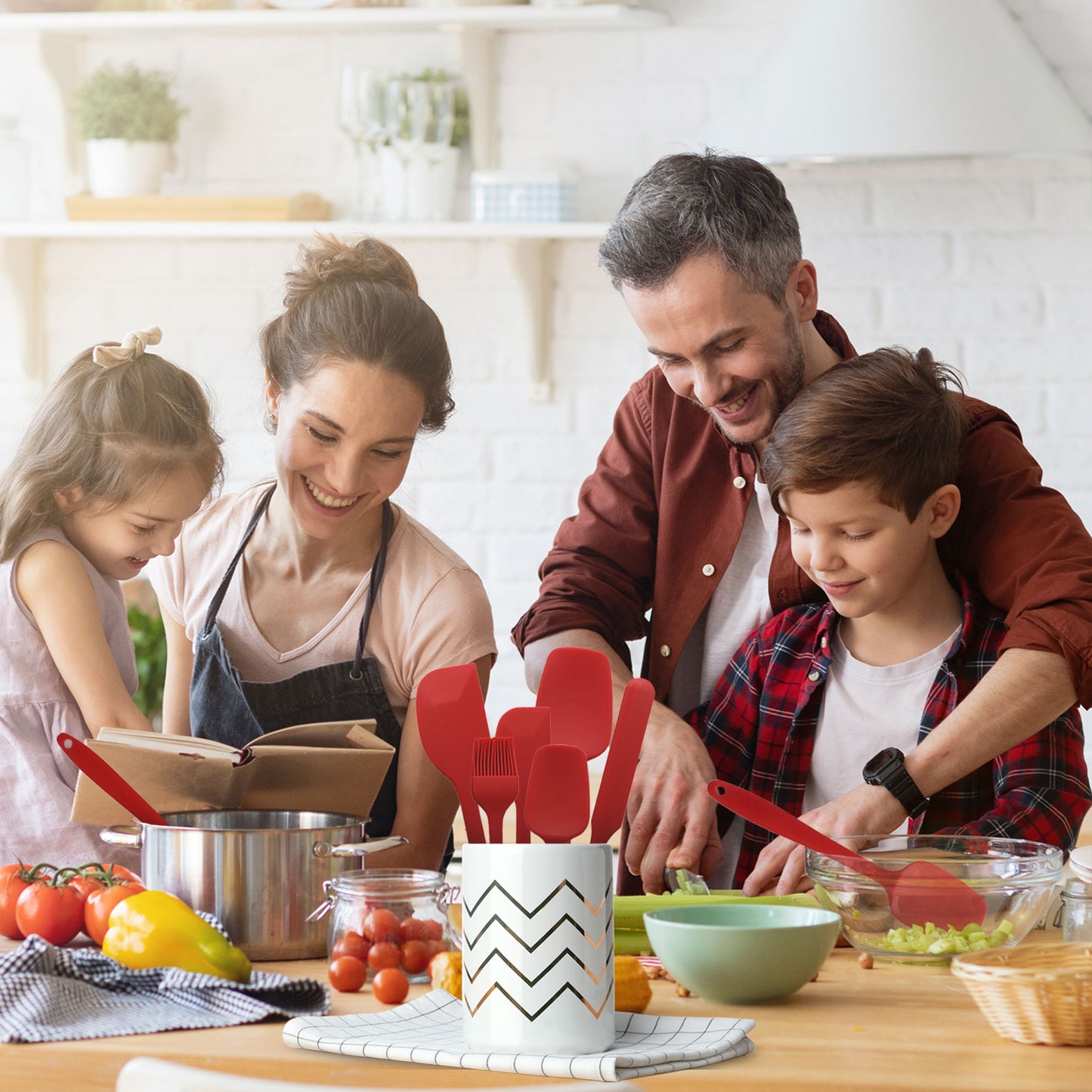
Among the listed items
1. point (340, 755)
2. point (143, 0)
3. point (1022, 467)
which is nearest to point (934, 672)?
point (1022, 467)

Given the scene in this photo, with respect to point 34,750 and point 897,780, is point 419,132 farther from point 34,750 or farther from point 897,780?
point 897,780

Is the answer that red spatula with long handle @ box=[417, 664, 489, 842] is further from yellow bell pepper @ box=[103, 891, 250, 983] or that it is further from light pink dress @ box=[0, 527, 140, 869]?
light pink dress @ box=[0, 527, 140, 869]

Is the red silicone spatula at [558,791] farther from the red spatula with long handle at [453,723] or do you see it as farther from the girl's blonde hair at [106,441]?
the girl's blonde hair at [106,441]

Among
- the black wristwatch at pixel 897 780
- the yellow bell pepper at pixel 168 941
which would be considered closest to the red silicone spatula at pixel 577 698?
the yellow bell pepper at pixel 168 941

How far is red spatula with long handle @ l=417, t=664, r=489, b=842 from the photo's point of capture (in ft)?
3.13

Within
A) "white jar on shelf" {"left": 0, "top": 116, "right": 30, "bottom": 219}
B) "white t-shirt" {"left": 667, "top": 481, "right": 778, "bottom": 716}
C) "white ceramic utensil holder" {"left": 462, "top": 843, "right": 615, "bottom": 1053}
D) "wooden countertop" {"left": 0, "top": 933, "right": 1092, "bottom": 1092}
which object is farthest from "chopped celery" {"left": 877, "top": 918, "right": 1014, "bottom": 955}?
"white jar on shelf" {"left": 0, "top": 116, "right": 30, "bottom": 219}

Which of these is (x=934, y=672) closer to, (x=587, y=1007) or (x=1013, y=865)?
(x=1013, y=865)

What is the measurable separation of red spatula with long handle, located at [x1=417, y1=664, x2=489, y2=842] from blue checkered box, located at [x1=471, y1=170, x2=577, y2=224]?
2101mm

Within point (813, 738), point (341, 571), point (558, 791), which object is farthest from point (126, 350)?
point (558, 791)

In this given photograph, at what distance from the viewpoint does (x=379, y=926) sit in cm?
111

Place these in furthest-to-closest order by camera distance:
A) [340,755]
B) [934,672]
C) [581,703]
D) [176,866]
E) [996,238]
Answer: [996,238]
[934,672]
[340,755]
[176,866]
[581,703]

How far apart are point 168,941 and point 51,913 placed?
15 centimetres

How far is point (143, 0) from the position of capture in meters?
3.10

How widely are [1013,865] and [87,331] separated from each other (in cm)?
259
